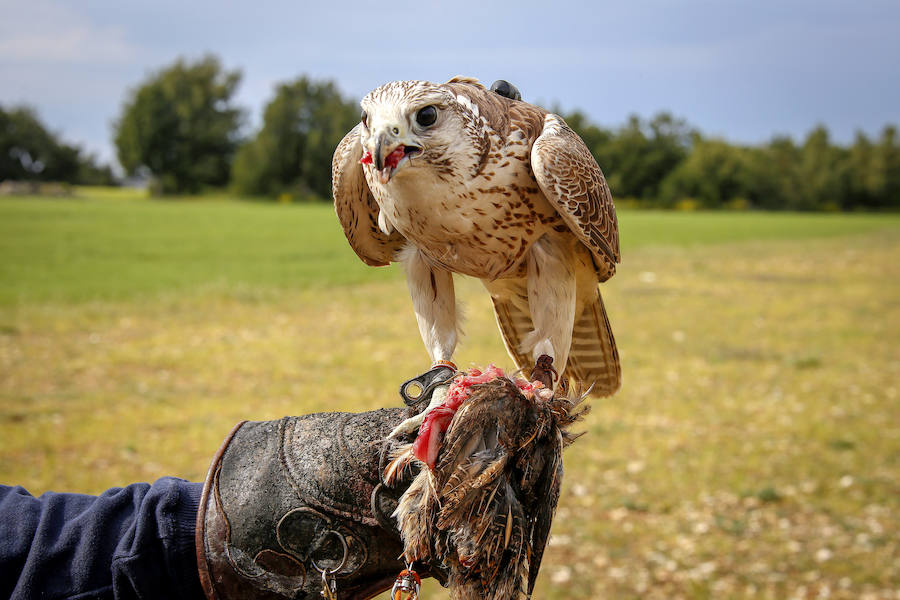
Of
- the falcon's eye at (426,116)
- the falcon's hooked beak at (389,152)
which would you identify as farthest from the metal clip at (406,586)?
the falcon's eye at (426,116)

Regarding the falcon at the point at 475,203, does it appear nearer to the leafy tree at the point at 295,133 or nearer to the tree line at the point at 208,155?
the leafy tree at the point at 295,133

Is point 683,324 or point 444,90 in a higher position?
point 444,90

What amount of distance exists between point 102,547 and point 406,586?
73cm

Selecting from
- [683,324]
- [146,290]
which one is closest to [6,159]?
[146,290]

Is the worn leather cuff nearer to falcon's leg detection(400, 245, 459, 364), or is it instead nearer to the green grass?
falcon's leg detection(400, 245, 459, 364)

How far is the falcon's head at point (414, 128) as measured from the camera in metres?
1.72

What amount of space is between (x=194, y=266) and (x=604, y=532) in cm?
1628

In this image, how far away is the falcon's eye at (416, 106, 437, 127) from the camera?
178 cm

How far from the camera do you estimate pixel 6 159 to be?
213ft

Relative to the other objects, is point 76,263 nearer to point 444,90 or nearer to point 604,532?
point 604,532

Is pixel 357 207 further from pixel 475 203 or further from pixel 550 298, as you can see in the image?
pixel 550 298

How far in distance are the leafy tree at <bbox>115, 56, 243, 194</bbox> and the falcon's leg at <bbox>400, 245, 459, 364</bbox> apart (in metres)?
62.7

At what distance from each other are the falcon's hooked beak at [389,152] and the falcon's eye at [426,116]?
7 cm

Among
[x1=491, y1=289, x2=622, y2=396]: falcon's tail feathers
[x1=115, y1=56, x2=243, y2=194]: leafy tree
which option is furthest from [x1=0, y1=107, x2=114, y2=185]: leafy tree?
[x1=491, y1=289, x2=622, y2=396]: falcon's tail feathers
